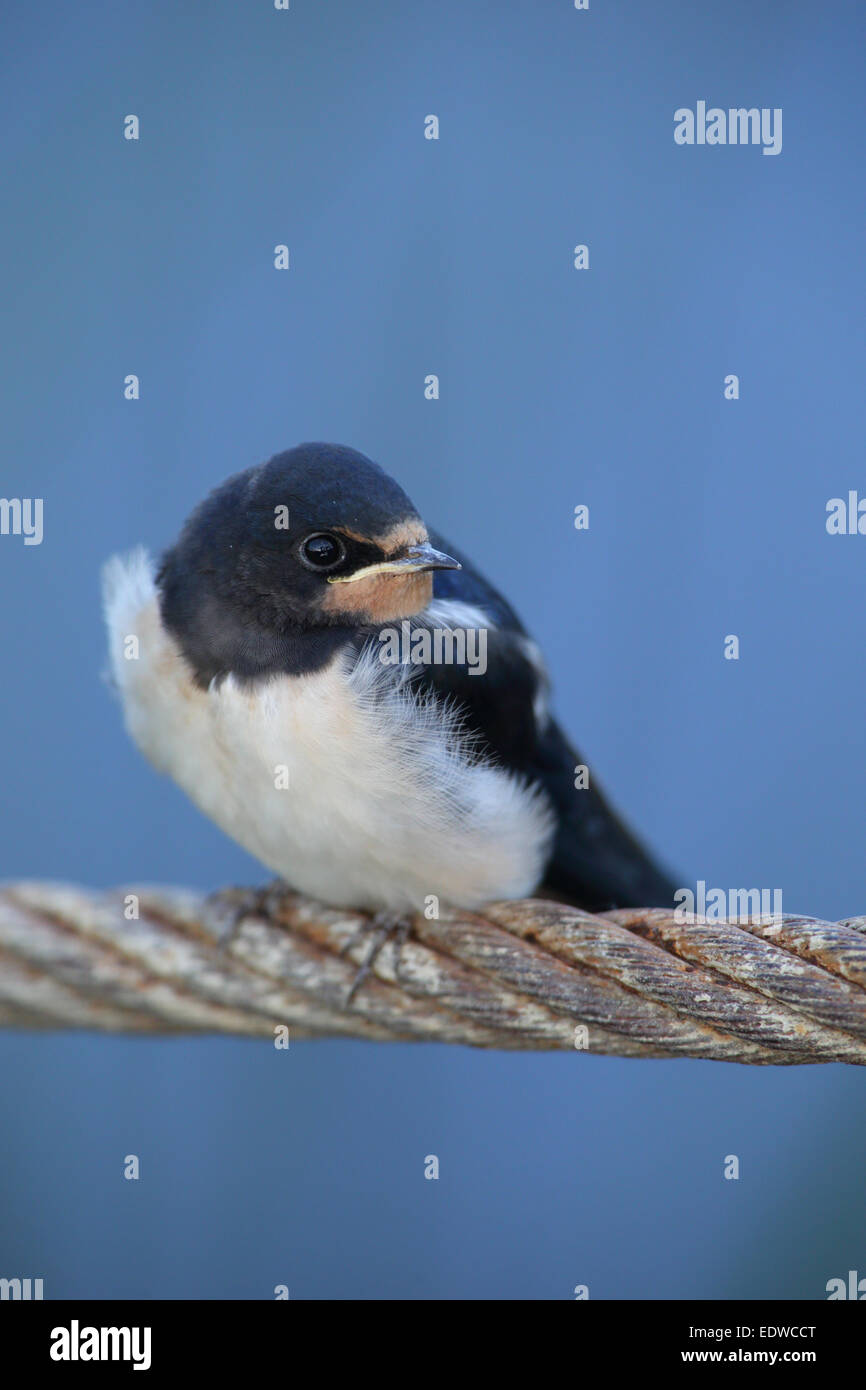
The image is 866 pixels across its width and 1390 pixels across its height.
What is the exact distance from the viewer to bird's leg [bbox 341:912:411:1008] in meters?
1.33

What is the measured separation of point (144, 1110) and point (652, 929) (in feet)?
5.20

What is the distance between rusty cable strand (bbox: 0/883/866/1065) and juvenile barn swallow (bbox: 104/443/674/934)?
11 centimetres

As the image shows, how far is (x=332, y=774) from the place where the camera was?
1346mm

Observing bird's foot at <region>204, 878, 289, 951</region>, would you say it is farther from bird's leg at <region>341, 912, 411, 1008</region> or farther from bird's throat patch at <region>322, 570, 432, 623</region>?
bird's throat patch at <region>322, 570, 432, 623</region>

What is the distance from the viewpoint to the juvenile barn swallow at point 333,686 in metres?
1.34

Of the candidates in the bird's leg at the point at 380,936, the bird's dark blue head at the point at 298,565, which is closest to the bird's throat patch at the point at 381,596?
the bird's dark blue head at the point at 298,565

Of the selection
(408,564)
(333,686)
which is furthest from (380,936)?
(408,564)

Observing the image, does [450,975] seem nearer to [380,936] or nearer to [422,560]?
[380,936]

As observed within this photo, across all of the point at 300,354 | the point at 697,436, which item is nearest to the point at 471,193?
the point at 300,354

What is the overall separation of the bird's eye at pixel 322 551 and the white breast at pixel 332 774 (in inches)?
4.1

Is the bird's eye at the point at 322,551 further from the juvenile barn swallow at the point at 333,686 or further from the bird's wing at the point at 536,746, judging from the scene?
the bird's wing at the point at 536,746

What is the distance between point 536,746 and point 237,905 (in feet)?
1.41

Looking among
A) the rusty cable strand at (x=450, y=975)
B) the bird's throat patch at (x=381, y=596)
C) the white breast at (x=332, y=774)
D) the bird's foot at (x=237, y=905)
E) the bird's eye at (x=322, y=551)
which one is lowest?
the rusty cable strand at (x=450, y=975)

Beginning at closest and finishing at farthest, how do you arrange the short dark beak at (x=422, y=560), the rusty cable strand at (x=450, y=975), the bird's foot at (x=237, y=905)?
the rusty cable strand at (x=450, y=975), the short dark beak at (x=422, y=560), the bird's foot at (x=237, y=905)
